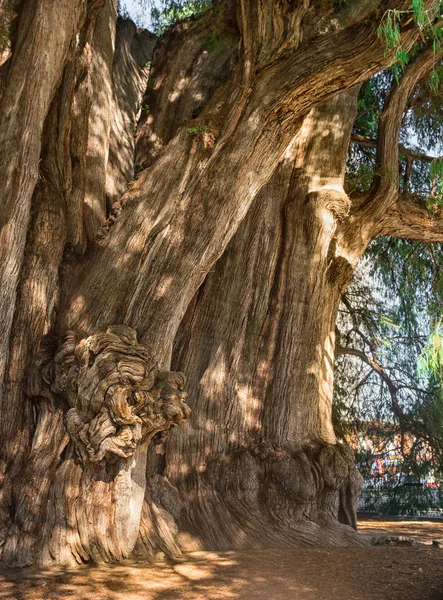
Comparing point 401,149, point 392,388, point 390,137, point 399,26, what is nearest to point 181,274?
point 399,26

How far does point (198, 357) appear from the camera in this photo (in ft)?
20.9

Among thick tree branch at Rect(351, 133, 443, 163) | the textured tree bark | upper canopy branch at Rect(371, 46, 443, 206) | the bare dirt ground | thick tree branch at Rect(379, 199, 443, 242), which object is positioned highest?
thick tree branch at Rect(351, 133, 443, 163)

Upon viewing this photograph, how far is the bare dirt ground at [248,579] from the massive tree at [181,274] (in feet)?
1.03

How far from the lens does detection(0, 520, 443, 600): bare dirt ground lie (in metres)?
4.07

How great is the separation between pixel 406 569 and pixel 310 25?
16.1 feet

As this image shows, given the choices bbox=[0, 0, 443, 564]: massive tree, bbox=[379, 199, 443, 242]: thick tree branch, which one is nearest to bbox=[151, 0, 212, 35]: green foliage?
bbox=[0, 0, 443, 564]: massive tree

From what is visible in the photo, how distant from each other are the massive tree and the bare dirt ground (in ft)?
1.03

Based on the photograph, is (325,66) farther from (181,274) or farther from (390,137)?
(390,137)

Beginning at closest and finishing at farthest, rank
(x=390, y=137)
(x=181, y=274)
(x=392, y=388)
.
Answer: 1. (x=181, y=274)
2. (x=390, y=137)
3. (x=392, y=388)

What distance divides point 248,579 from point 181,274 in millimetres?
2116

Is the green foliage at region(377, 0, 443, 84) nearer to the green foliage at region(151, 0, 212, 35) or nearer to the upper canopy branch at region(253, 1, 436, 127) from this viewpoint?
the upper canopy branch at region(253, 1, 436, 127)

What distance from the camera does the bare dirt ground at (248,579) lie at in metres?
4.07

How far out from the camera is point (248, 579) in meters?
4.45

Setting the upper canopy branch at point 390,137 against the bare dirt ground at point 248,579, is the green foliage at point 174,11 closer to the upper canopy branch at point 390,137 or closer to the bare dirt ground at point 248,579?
the upper canopy branch at point 390,137
